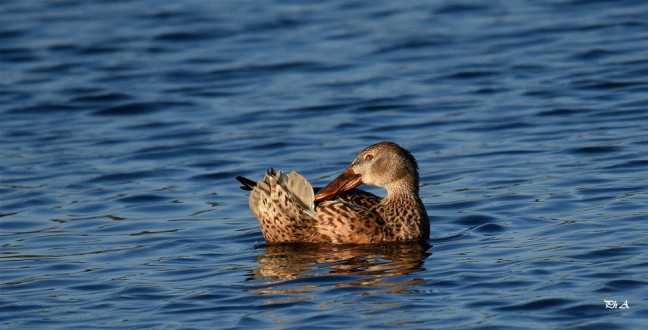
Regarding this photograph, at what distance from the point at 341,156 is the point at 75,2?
480 inches

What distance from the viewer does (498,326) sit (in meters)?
6.13

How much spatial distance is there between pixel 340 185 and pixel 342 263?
114 centimetres

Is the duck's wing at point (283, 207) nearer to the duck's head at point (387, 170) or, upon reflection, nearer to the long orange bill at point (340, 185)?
the long orange bill at point (340, 185)

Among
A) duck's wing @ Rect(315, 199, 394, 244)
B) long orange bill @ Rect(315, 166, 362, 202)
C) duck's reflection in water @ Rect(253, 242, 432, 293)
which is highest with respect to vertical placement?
long orange bill @ Rect(315, 166, 362, 202)

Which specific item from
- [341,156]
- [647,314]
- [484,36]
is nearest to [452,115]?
[341,156]

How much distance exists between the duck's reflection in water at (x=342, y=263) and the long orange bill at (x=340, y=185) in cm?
45

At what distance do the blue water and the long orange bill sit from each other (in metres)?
0.56

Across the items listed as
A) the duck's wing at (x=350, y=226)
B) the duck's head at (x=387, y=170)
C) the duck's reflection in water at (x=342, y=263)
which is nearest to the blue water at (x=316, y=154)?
the duck's reflection in water at (x=342, y=263)

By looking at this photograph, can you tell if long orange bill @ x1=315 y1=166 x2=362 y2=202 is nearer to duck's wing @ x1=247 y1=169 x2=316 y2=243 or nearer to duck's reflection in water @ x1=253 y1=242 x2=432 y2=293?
duck's wing @ x1=247 y1=169 x2=316 y2=243

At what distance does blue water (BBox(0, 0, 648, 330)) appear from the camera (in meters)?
6.89

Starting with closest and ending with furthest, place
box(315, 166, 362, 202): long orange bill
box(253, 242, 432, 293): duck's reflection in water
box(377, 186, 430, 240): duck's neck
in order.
Answer: box(253, 242, 432, 293): duck's reflection in water
box(377, 186, 430, 240): duck's neck
box(315, 166, 362, 202): long orange bill

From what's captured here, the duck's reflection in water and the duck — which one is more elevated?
the duck

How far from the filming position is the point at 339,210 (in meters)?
8.51

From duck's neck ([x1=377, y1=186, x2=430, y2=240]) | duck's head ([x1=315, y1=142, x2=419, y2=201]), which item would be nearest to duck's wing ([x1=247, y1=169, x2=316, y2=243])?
duck's head ([x1=315, y1=142, x2=419, y2=201])
